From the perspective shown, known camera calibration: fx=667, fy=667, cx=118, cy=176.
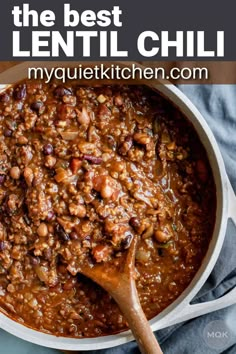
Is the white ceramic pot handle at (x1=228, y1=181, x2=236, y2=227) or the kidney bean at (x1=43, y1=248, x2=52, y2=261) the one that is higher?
the white ceramic pot handle at (x1=228, y1=181, x2=236, y2=227)

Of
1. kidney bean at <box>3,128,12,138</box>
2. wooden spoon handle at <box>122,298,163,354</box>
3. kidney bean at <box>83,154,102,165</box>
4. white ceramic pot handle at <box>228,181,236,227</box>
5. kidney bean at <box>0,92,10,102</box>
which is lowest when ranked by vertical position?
wooden spoon handle at <box>122,298,163,354</box>

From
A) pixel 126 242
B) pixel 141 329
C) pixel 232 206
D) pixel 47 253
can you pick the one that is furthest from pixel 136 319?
pixel 232 206

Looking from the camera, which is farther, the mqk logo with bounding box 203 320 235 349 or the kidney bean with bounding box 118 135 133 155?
the mqk logo with bounding box 203 320 235 349

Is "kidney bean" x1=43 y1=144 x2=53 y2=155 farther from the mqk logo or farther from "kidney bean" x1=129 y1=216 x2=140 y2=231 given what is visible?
the mqk logo

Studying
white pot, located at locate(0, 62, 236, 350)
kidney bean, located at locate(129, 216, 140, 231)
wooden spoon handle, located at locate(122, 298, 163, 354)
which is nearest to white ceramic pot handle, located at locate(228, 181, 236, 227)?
white pot, located at locate(0, 62, 236, 350)

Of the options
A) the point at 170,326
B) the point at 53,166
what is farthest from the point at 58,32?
the point at 170,326
